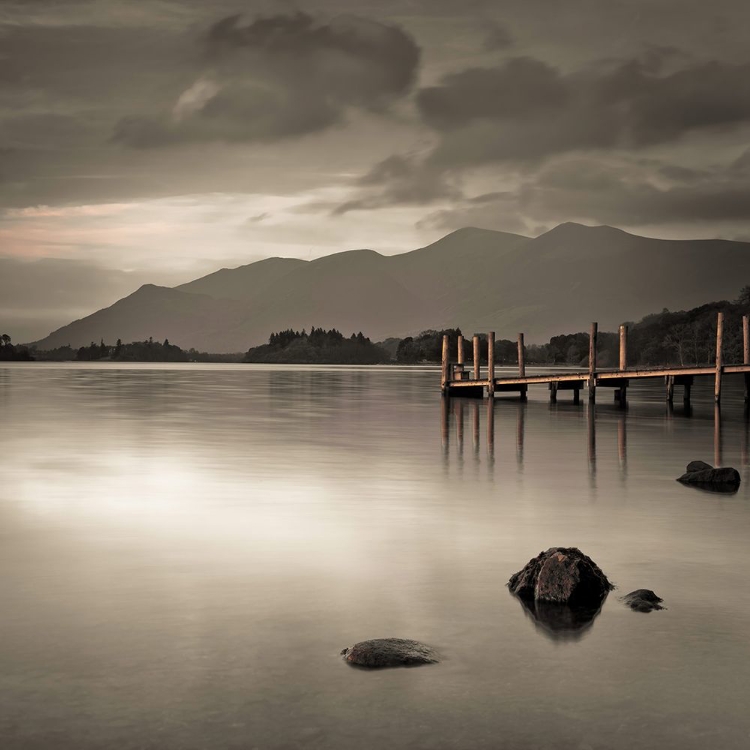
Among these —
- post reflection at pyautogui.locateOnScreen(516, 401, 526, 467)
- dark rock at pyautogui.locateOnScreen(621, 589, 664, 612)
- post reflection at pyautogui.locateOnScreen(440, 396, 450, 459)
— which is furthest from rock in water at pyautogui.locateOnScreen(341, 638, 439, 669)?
post reflection at pyautogui.locateOnScreen(440, 396, 450, 459)

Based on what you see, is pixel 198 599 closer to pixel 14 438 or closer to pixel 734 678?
pixel 734 678

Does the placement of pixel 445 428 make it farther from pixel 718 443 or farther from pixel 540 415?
pixel 718 443

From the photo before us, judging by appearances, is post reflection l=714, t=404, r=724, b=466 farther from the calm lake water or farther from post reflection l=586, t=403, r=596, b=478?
post reflection l=586, t=403, r=596, b=478

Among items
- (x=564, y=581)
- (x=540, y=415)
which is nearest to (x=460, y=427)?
(x=540, y=415)

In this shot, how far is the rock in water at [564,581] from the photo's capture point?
10.4 meters

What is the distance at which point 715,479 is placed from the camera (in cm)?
2031

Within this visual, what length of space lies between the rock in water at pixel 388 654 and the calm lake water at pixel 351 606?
0.18 metres

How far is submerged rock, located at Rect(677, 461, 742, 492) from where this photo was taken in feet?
65.5

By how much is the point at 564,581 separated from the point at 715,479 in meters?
11.0

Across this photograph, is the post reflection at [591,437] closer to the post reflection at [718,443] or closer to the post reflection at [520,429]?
the post reflection at [520,429]

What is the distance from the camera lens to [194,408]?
49938 mm

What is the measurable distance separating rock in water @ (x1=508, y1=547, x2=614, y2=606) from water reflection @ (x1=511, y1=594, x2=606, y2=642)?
11 cm

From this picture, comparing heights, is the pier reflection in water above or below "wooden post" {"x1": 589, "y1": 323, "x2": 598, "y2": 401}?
below

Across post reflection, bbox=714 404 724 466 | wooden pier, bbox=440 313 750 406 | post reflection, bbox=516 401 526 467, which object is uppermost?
wooden pier, bbox=440 313 750 406
